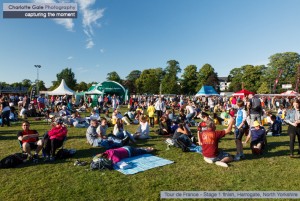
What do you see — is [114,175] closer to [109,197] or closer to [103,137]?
[109,197]

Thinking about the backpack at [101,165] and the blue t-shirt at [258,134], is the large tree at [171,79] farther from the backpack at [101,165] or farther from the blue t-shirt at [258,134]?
the backpack at [101,165]

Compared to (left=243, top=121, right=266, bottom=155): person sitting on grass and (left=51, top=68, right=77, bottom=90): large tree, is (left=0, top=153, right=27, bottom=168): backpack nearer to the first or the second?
(left=243, top=121, right=266, bottom=155): person sitting on grass

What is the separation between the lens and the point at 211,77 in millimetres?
71812

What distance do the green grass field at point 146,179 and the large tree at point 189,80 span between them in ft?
230

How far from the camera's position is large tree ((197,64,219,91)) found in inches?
2830

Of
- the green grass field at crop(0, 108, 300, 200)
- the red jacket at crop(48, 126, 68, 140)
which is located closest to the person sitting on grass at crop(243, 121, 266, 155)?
the green grass field at crop(0, 108, 300, 200)

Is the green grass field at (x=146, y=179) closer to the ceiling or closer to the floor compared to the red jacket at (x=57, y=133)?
closer to the floor

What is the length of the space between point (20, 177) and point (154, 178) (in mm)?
3249

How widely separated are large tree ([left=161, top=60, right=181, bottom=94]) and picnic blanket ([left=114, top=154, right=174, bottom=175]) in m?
68.2

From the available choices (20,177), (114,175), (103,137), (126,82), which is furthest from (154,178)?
(126,82)

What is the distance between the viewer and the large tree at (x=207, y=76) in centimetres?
7188

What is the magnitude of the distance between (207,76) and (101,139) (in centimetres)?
6921

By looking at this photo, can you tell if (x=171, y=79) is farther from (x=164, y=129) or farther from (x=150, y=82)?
(x=164, y=129)

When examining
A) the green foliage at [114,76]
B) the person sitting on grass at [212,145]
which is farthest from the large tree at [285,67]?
the person sitting on grass at [212,145]
